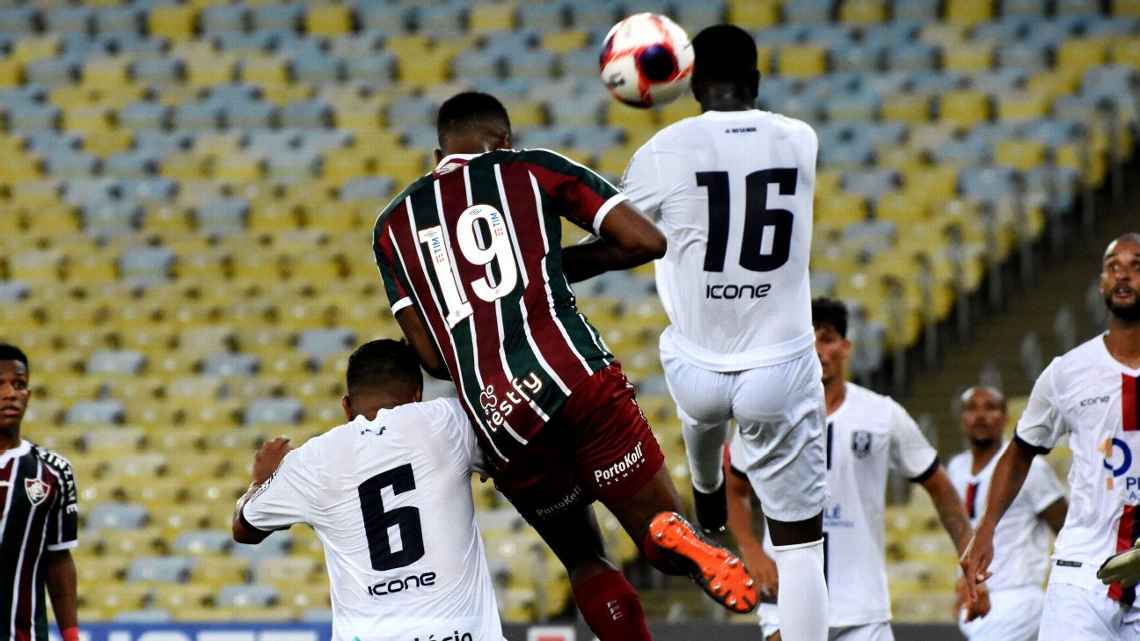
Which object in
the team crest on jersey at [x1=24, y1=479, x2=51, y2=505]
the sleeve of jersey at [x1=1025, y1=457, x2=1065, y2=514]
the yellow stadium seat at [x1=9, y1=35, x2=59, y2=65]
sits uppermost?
the yellow stadium seat at [x1=9, y1=35, x2=59, y2=65]

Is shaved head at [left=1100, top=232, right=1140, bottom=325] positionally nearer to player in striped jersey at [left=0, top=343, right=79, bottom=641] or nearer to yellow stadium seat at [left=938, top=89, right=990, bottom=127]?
player in striped jersey at [left=0, top=343, right=79, bottom=641]

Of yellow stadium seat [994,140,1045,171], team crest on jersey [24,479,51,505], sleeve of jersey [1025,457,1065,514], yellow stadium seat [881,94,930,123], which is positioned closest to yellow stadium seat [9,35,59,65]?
yellow stadium seat [881,94,930,123]

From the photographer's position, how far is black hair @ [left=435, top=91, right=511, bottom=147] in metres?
6.56

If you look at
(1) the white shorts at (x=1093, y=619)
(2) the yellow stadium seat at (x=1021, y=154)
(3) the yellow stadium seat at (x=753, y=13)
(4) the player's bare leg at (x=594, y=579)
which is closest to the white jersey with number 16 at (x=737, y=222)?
(4) the player's bare leg at (x=594, y=579)

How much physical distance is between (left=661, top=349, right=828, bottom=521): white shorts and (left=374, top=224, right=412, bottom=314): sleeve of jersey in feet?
3.44

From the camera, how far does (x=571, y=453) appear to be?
21.1 ft

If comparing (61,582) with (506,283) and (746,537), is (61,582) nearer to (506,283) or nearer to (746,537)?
(746,537)

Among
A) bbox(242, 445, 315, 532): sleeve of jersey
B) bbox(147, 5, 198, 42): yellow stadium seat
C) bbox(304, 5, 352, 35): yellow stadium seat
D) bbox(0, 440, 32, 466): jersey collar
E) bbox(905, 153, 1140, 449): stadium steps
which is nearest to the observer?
bbox(242, 445, 315, 532): sleeve of jersey

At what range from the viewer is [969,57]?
17828 millimetres

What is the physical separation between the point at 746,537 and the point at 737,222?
1676 millimetres

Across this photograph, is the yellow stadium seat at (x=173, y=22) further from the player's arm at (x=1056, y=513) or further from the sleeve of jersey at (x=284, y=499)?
the sleeve of jersey at (x=284, y=499)

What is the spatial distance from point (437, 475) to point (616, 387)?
625mm

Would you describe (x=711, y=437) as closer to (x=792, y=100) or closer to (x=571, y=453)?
(x=571, y=453)

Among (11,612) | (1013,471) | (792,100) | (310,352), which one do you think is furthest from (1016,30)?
(11,612)
